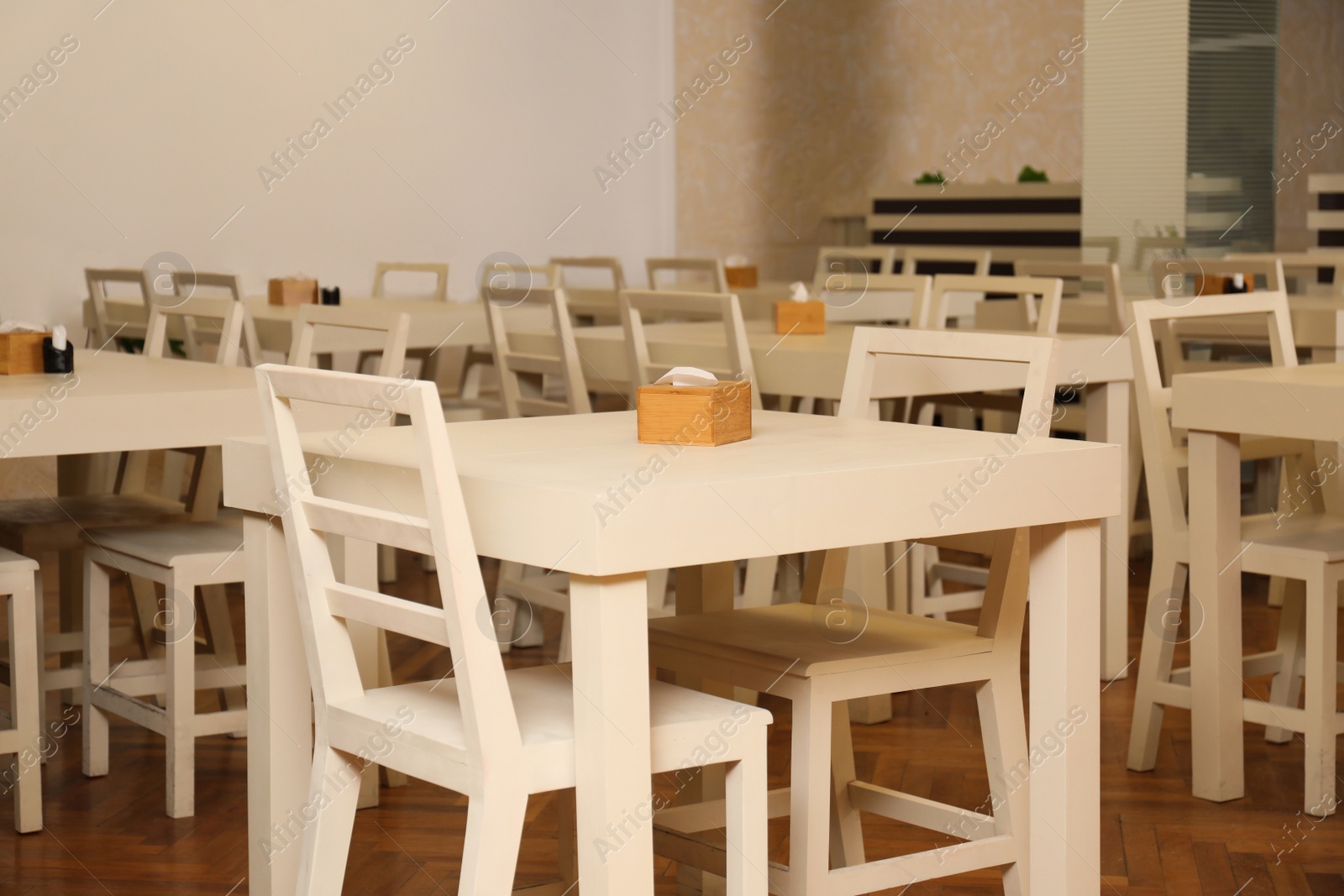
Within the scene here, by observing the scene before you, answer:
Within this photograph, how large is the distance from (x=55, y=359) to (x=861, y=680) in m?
1.88

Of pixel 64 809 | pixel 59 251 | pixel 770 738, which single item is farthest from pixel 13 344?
pixel 59 251

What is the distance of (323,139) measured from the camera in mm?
6824

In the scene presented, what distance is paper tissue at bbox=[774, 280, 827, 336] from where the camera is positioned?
388 centimetres

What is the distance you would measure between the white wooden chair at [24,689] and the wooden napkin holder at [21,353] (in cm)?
55

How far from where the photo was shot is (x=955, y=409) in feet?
18.5

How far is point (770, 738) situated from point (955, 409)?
275cm

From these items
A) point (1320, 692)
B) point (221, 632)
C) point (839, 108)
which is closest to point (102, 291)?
point (221, 632)

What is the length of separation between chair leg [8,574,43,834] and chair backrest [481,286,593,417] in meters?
1.29

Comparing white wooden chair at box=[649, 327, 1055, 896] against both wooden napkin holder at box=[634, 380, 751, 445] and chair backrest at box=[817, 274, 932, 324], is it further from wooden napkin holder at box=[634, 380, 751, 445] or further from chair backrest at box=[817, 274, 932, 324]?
chair backrest at box=[817, 274, 932, 324]

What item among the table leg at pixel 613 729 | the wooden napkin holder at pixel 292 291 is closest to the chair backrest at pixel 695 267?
the wooden napkin holder at pixel 292 291

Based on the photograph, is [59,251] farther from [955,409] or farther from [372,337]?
[955,409]

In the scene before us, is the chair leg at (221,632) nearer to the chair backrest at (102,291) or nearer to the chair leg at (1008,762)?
the chair leg at (1008,762)

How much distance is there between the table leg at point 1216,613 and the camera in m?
2.69

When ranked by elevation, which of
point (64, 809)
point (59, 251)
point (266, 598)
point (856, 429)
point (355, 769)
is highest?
point (59, 251)
